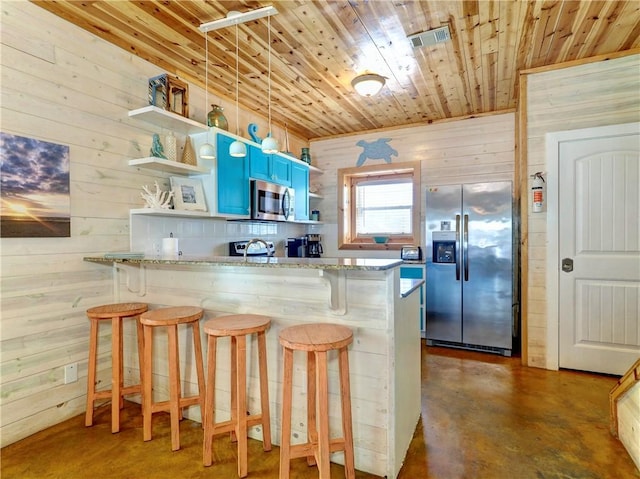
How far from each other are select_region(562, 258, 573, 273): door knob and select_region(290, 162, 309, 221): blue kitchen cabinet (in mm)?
2757

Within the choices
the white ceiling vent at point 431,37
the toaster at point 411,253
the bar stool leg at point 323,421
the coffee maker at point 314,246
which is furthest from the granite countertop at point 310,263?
the coffee maker at point 314,246

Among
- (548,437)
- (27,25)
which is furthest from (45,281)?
(548,437)

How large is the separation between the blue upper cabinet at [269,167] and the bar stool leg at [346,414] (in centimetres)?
233

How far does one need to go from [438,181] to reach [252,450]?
11.6 feet

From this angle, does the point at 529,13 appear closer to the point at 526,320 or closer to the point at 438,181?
the point at 438,181

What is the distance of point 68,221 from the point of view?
2.21m

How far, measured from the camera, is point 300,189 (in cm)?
430

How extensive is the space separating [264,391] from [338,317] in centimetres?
57

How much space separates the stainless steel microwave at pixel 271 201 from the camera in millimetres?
3408

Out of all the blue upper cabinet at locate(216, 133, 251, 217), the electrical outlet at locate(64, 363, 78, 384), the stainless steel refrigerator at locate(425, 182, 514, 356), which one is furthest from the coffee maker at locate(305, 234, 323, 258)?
the electrical outlet at locate(64, 363, 78, 384)

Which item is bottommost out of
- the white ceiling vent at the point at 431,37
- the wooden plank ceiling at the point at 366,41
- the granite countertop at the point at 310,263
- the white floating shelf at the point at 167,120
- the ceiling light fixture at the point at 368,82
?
the granite countertop at the point at 310,263

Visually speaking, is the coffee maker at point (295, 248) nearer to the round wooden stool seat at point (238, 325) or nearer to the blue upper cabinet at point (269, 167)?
the blue upper cabinet at point (269, 167)

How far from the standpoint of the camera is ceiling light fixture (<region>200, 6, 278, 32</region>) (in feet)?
6.90

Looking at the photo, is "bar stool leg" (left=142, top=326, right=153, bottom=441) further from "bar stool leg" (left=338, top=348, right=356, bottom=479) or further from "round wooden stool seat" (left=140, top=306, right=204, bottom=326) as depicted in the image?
"bar stool leg" (left=338, top=348, right=356, bottom=479)
